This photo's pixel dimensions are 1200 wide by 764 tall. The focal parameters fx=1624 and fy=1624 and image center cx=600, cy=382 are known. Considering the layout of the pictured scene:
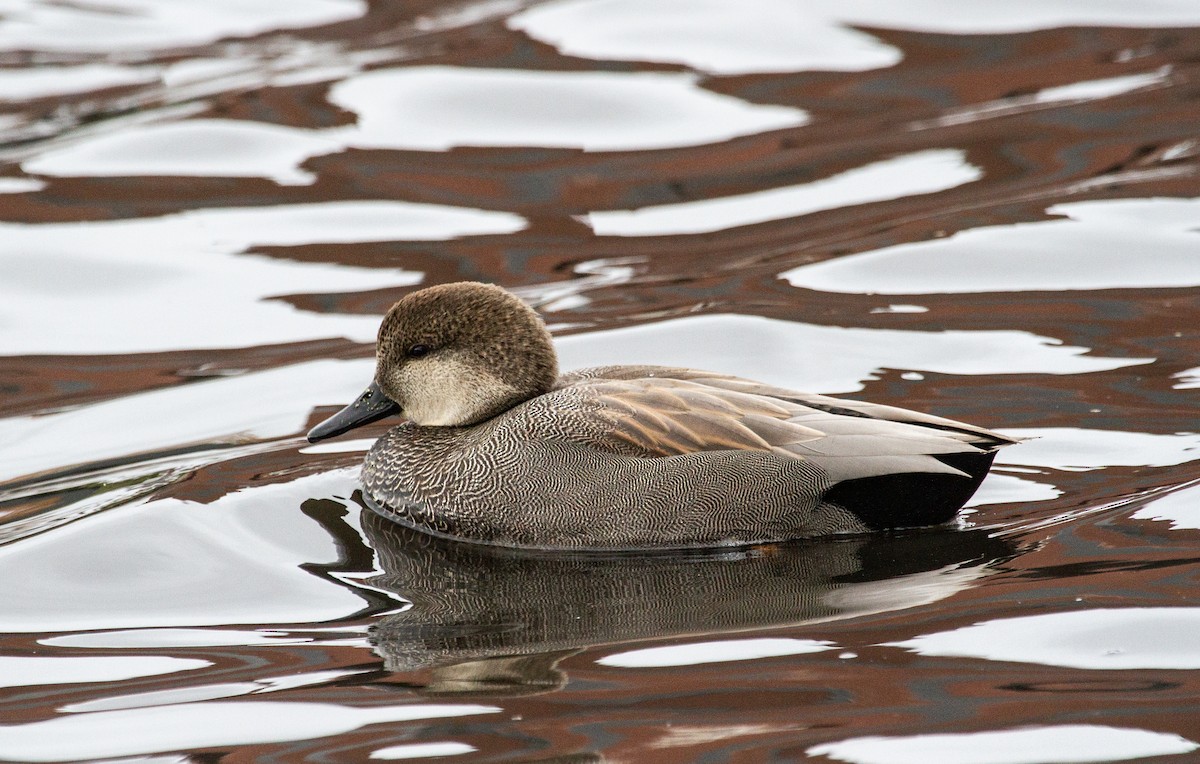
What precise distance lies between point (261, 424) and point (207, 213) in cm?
345

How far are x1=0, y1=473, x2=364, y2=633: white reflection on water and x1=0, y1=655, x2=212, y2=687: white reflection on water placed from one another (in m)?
0.29

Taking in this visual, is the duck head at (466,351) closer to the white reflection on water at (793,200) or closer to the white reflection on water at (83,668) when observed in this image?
the white reflection on water at (83,668)

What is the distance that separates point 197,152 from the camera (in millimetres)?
11492

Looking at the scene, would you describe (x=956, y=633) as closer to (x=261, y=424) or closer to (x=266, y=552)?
(x=266, y=552)

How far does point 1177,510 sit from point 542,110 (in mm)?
7346

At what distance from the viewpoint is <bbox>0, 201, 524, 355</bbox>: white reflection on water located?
871 cm

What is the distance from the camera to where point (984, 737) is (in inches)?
159

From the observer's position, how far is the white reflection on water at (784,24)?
503 inches

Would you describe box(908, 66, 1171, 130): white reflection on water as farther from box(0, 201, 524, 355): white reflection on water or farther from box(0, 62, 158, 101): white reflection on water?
box(0, 62, 158, 101): white reflection on water

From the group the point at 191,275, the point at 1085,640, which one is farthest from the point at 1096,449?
the point at 191,275

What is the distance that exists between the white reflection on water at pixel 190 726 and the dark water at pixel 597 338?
0.05 feet

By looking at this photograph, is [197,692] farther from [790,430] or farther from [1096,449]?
[1096,449]

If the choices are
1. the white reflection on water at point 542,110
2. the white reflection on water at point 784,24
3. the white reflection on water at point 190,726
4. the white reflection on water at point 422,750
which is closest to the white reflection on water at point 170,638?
the white reflection on water at point 190,726

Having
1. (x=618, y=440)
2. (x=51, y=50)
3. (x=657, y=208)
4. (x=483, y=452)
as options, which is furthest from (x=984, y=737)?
(x=51, y=50)
